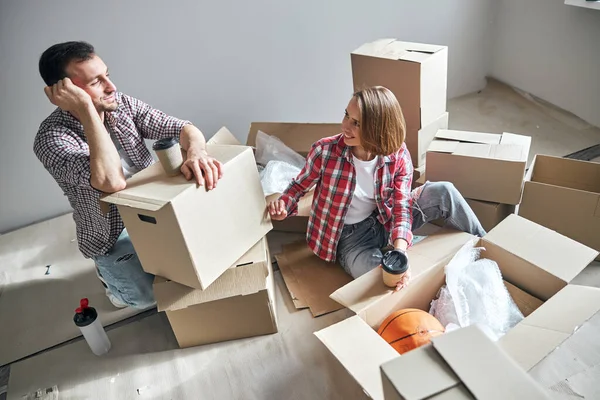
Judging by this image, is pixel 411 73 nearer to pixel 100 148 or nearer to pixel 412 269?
pixel 412 269

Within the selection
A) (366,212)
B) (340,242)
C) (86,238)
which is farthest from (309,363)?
(86,238)

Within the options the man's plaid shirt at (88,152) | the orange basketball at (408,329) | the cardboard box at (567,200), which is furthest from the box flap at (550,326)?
the man's plaid shirt at (88,152)

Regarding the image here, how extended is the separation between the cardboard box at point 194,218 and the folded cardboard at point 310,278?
14.6 inches

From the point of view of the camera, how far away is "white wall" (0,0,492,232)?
6.24 feet

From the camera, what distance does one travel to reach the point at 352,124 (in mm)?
Result: 1376

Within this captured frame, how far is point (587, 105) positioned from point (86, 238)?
2458 mm

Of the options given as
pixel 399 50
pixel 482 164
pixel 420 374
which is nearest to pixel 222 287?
pixel 420 374

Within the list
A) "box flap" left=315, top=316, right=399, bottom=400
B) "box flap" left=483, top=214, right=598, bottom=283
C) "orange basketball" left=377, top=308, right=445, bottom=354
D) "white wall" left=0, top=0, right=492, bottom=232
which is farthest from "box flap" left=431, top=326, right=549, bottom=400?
"white wall" left=0, top=0, right=492, bottom=232

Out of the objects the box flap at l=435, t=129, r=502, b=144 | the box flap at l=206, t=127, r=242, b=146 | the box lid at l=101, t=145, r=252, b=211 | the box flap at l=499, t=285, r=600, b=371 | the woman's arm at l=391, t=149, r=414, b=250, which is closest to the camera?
the box flap at l=499, t=285, r=600, b=371

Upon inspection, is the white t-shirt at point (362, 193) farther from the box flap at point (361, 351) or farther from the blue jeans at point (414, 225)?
the box flap at point (361, 351)

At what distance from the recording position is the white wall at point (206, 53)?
1.90m

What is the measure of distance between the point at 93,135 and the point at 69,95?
116 mm

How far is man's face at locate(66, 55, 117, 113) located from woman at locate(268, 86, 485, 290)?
1.92ft

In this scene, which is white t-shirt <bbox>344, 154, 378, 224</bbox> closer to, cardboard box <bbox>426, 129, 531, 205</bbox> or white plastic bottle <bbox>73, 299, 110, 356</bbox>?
cardboard box <bbox>426, 129, 531, 205</bbox>
